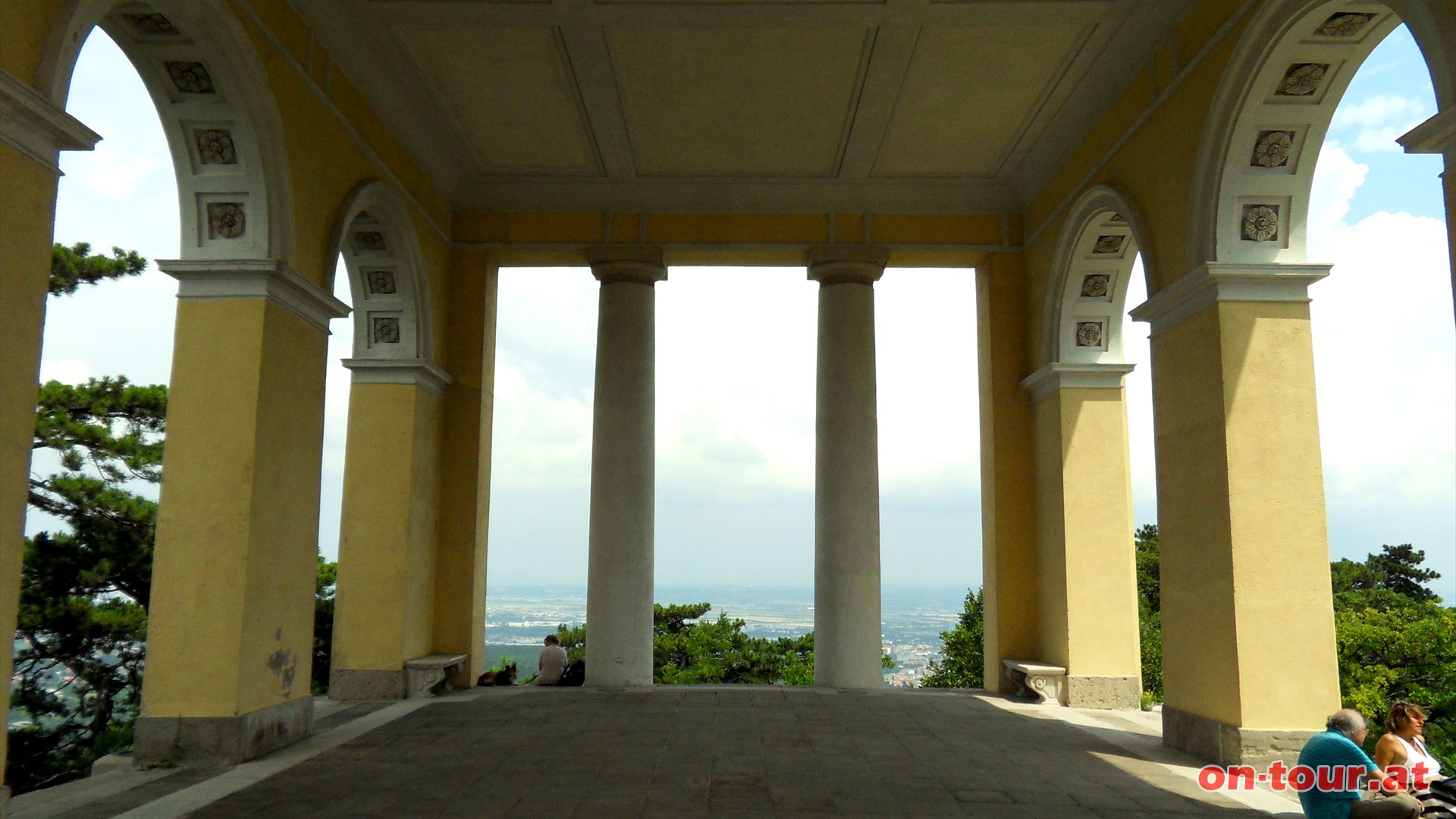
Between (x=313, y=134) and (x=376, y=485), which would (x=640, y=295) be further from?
(x=313, y=134)

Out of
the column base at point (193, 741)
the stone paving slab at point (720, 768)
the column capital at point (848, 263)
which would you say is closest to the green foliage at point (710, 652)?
the column capital at point (848, 263)

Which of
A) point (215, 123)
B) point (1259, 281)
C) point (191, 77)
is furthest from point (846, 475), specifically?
point (191, 77)

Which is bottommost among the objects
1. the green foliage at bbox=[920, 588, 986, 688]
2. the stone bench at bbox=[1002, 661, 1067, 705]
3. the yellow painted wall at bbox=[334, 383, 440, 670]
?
the green foliage at bbox=[920, 588, 986, 688]

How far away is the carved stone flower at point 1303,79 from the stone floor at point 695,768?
5.83 metres

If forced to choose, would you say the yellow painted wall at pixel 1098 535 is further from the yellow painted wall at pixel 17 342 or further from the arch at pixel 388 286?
the yellow painted wall at pixel 17 342

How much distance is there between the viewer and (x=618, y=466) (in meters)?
14.9

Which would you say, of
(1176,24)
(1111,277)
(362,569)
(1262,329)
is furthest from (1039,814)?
(362,569)

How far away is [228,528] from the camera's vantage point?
28.9 ft

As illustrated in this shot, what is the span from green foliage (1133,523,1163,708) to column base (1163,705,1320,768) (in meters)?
24.1

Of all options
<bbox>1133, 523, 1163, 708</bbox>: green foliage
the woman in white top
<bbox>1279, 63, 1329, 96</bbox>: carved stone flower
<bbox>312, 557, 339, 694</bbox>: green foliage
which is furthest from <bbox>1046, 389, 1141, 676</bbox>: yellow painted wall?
<bbox>1133, 523, 1163, 708</bbox>: green foliage

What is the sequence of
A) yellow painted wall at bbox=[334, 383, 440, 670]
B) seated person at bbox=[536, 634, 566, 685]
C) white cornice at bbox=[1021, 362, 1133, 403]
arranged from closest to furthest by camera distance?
yellow painted wall at bbox=[334, 383, 440, 670]
white cornice at bbox=[1021, 362, 1133, 403]
seated person at bbox=[536, 634, 566, 685]

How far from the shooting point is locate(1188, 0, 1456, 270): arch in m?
8.19

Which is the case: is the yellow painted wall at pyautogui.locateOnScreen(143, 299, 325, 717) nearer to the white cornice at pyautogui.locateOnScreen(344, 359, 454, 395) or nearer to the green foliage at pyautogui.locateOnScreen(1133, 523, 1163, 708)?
the white cornice at pyautogui.locateOnScreen(344, 359, 454, 395)

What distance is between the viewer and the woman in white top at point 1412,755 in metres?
6.18
